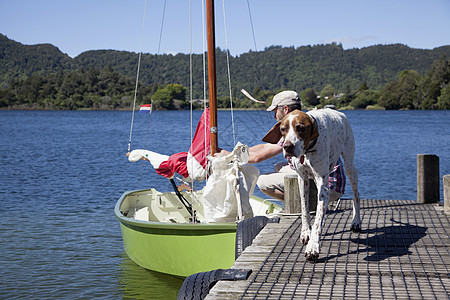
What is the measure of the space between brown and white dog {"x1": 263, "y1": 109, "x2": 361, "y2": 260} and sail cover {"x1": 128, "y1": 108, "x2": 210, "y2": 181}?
11.2ft

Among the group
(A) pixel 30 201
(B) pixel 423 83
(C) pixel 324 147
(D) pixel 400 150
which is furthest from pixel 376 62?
(C) pixel 324 147

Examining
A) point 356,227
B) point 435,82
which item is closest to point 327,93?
point 435,82

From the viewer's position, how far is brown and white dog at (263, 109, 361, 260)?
4.94m

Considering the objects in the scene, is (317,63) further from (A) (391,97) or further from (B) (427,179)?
(B) (427,179)

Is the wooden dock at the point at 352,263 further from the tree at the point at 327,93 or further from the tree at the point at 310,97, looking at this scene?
the tree at the point at 327,93

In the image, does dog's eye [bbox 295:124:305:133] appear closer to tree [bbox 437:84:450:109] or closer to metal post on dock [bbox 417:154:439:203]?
metal post on dock [bbox 417:154:439:203]

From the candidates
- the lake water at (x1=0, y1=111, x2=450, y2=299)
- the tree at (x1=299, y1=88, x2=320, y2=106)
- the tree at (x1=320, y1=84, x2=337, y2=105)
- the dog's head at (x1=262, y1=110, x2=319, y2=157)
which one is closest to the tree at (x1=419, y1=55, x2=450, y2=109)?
the tree at (x1=320, y1=84, x2=337, y2=105)

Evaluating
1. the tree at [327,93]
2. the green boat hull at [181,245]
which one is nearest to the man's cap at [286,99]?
the green boat hull at [181,245]

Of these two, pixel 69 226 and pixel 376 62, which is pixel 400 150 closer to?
pixel 69 226

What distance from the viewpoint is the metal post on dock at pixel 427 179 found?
9.59 m

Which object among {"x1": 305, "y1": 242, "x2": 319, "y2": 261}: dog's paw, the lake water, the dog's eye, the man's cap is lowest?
the lake water

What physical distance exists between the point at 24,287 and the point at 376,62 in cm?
19161

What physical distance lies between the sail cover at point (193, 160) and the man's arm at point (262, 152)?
0.82m

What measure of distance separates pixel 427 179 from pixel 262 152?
3.27 m
